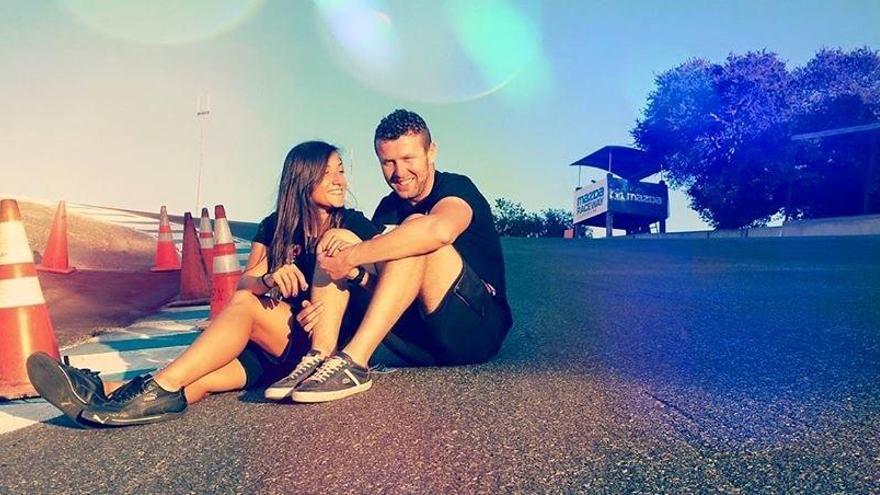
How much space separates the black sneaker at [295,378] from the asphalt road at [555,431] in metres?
0.07

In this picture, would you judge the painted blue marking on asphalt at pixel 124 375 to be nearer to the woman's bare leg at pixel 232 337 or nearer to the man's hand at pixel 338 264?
the woman's bare leg at pixel 232 337

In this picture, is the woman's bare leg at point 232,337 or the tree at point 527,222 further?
the tree at point 527,222

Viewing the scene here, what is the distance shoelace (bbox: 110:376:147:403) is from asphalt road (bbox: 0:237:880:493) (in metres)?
0.13

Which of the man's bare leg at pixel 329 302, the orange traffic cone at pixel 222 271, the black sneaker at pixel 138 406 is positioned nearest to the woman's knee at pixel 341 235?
the man's bare leg at pixel 329 302

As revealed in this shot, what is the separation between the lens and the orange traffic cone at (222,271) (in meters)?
5.61

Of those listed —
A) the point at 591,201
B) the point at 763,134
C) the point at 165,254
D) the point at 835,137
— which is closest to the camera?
the point at 165,254

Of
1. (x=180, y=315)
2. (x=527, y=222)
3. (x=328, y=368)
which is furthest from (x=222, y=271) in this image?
(x=527, y=222)

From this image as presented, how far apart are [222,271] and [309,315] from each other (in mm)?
2657

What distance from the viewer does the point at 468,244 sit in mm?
3514

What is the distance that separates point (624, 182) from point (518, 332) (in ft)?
98.1

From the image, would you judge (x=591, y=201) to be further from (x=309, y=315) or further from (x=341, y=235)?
(x=309, y=315)

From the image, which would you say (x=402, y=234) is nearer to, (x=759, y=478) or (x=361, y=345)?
(x=361, y=345)

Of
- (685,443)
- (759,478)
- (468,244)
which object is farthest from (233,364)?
(759,478)

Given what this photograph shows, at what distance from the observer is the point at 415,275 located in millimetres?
3199
